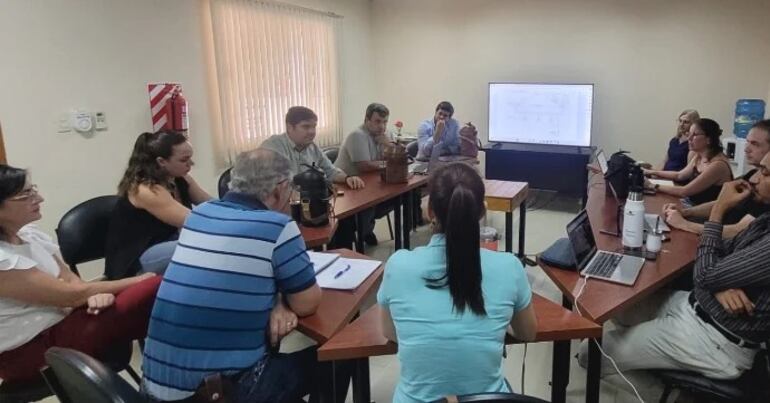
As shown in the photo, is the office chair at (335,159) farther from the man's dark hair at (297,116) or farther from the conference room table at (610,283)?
the conference room table at (610,283)

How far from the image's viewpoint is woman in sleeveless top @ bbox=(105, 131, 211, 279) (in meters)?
2.16

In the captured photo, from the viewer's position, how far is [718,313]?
177 centimetres

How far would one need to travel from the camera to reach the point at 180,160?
235 centimetres

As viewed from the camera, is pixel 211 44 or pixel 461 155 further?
pixel 461 155

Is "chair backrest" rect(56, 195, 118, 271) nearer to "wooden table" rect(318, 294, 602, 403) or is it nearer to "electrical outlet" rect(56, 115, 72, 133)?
"electrical outlet" rect(56, 115, 72, 133)

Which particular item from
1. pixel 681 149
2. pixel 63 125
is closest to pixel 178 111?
pixel 63 125

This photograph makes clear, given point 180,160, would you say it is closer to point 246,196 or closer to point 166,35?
point 246,196

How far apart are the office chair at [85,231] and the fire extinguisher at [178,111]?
1468mm

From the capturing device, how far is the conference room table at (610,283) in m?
1.69

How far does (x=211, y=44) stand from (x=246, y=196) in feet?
10.1

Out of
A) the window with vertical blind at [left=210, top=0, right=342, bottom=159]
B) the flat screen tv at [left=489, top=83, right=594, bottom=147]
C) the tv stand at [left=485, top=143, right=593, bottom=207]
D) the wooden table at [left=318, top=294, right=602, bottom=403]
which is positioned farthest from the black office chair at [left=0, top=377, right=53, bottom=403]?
the flat screen tv at [left=489, top=83, right=594, bottom=147]

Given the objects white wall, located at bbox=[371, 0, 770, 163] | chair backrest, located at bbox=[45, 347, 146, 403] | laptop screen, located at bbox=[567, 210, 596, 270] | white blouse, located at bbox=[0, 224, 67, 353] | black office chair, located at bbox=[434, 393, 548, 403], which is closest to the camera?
black office chair, located at bbox=[434, 393, 548, 403]

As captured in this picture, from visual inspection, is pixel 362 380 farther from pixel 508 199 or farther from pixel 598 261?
pixel 508 199

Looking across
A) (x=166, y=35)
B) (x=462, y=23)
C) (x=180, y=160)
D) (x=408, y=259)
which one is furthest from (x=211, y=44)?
(x=408, y=259)
